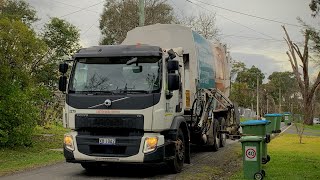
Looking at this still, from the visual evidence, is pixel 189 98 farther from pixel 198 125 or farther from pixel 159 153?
pixel 159 153

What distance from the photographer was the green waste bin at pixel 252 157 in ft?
31.3

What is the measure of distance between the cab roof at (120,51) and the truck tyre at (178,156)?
2.10 m

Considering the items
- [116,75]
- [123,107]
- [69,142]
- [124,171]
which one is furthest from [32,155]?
[123,107]

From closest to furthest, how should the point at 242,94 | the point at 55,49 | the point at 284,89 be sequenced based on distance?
the point at 55,49 < the point at 242,94 < the point at 284,89

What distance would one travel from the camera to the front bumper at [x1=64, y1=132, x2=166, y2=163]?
378 inches

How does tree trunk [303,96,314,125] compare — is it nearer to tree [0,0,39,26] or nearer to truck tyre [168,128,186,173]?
tree [0,0,39,26]

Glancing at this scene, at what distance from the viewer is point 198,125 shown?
42.8ft

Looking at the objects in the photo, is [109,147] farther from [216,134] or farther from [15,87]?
[15,87]

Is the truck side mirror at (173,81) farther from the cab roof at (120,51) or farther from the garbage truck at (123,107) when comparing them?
the cab roof at (120,51)

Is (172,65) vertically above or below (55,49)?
below

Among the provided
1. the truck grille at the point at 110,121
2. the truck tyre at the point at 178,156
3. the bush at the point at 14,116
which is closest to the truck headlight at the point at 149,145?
the truck grille at the point at 110,121

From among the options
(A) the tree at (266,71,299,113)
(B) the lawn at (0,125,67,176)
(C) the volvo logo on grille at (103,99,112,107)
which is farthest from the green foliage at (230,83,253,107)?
(C) the volvo logo on grille at (103,99,112,107)

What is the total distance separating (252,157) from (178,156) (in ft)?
6.30

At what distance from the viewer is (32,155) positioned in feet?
49.1
